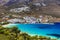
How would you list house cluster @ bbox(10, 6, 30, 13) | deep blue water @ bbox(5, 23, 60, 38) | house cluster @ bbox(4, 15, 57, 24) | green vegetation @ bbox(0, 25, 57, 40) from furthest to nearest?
house cluster @ bbox(10, 6, 30, 13), house cluster @ bbox(4, 15, 57, 24), deep blue water @ bbox(5, 23, 60, 38), green vegetation @ bbox(0, 25, 57, 40)

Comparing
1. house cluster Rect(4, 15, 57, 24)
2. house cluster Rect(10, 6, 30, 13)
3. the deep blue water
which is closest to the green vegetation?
the deep blue water

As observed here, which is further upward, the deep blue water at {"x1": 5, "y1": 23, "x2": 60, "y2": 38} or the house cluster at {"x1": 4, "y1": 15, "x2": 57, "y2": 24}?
the house cluster at {"x1": 4, "y1": 15, "x2": 57, "y2": 24}

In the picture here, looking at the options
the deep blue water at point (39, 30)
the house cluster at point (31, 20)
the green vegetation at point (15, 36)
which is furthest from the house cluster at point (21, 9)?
the green vegetation at point (15, 36)

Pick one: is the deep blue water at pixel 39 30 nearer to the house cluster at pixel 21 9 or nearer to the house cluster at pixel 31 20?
the house cluster at pixel 31 20

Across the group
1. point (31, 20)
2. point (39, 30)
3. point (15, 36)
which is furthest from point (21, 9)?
point (15, 36)

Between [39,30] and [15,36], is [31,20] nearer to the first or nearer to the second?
[39,30]

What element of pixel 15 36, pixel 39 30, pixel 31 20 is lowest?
pixel 15 36

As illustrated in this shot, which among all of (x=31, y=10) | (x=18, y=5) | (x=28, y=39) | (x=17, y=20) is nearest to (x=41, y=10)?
(x=31, y=10)

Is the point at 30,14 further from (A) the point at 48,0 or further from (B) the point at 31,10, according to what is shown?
(A) the point at 48,0

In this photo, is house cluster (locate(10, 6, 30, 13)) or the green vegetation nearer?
the green vegetation

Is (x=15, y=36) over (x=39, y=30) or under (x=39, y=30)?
under

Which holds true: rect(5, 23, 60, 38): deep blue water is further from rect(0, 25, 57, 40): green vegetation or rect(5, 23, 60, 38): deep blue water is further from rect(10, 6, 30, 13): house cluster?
rect(10, 6, 30, 13): house cluster
